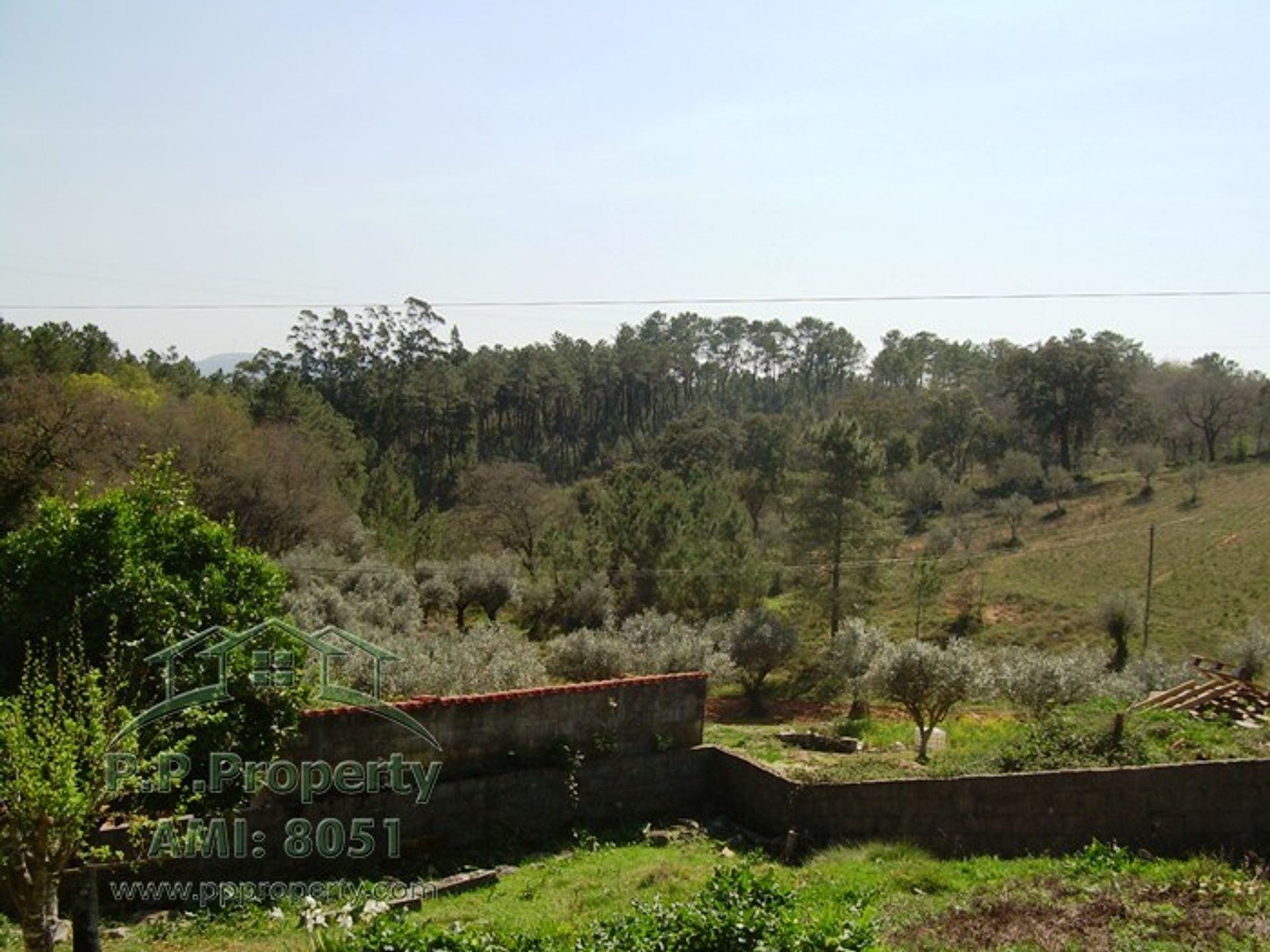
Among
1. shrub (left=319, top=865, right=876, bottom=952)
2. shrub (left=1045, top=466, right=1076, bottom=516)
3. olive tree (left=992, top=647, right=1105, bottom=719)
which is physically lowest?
olive tree (left=992, top=647, right=1105, bottom=719)

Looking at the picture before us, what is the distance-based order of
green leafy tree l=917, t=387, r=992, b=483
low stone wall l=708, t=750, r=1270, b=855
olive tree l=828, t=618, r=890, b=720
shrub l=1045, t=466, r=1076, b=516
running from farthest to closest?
green leafy tree l=917, t=387, r=992, b=483 < shrub l=1045, t=466, r=1076, b=516 < olive tree l=828, t=618, r=890, b=720 < low stone wall l=708, t=750, r=1270, b=855

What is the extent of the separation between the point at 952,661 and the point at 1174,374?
2617 inches

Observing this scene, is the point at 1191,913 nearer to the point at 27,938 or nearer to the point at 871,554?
the point at 27,938

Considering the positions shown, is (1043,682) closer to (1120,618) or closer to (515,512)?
(1120,618)

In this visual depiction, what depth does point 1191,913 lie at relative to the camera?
26.6ft

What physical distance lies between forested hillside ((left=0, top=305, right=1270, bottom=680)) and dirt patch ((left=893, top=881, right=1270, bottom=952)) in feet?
26.7

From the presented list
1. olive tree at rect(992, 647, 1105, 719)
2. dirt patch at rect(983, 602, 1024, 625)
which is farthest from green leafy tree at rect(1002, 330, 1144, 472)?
olive tree at rect(992, 647, 1105, 719)

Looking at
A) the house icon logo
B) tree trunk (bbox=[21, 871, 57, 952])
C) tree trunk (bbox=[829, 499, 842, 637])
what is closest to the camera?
tree trunk (bbox=[21, 871, 57, 952])

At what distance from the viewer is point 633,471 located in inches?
1779

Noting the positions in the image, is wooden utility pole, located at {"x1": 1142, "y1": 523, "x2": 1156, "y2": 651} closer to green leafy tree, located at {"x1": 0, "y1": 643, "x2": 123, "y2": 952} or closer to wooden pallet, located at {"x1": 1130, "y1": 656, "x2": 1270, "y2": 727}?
wooden pallet, located at {"x1": 1130, "y1": 656, "x2": 1270, "y2": 727}

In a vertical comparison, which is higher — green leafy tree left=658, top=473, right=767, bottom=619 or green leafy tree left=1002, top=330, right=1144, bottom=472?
green leafy tree left=1002, top=330, right=1144, bottom=472

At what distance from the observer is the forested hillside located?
3441 centimetres

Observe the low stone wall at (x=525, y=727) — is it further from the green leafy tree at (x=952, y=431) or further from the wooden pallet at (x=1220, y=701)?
the green leafy tree at (x=952, y=431)

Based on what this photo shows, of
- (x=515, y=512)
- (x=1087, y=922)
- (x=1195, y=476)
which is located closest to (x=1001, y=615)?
(x=515, y=512)
